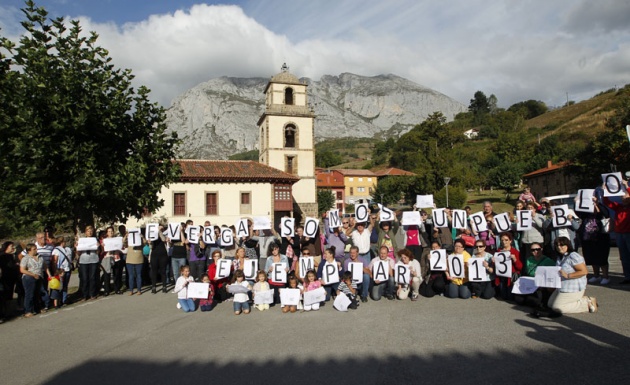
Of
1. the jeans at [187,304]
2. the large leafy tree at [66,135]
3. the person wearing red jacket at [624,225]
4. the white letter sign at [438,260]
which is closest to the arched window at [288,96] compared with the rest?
the large leafy tree at [66,135]

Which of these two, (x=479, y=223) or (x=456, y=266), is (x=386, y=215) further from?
(x=456, y=266)

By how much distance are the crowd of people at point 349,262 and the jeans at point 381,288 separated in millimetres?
23

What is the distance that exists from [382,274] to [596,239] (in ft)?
16.6

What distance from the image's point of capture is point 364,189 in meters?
97.3

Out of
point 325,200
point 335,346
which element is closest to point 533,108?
point 325,200

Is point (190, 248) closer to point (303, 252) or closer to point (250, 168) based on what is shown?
point (303, 252)

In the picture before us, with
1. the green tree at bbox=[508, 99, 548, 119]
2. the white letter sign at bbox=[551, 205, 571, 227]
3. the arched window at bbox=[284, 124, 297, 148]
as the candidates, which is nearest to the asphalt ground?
the white letter sign at bbox=[551, 205, 571, 227]

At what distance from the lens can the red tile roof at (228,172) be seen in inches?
1451

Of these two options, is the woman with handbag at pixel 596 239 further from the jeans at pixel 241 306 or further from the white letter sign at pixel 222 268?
the white letter sign at pixel 222 268

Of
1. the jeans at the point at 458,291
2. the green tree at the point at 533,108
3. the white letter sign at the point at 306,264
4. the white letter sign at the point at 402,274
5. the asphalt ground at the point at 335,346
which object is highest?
the green tree at the point at 533,108

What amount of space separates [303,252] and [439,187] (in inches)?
1701

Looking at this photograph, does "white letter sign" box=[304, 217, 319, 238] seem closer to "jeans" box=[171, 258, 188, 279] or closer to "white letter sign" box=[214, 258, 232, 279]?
"white letter sign" box=[214, 258, 232, 279]

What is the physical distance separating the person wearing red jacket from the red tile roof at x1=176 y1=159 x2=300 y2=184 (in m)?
31.1

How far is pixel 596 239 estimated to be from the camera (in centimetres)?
970
